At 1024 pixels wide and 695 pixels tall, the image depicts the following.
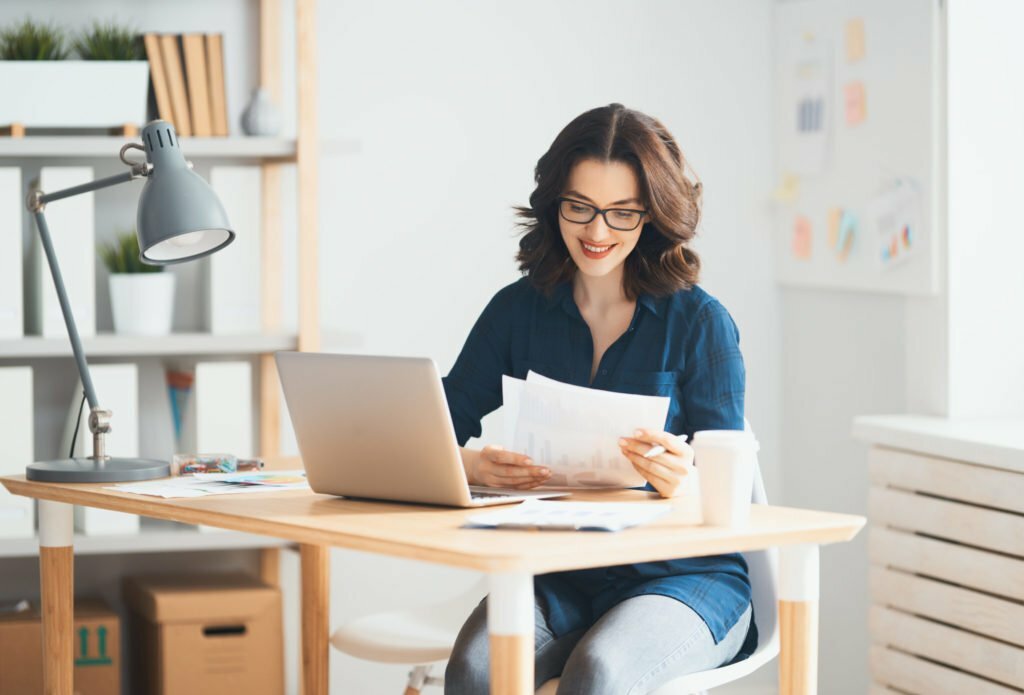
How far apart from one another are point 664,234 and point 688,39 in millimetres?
1505

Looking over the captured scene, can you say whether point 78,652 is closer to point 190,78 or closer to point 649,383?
point 190,78

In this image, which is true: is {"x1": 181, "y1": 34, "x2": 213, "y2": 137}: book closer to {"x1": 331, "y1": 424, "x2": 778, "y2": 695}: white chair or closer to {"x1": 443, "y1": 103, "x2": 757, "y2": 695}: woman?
{"x1": 443, "y1": 103, "x2": 757, "y2": 695}: woman

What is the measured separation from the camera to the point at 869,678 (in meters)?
3.38

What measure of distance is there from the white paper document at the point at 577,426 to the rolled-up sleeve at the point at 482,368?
1.05ft

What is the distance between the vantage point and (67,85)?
3.02 m

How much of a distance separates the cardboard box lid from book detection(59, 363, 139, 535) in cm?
16

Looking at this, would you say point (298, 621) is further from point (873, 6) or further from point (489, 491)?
point (873, 6)

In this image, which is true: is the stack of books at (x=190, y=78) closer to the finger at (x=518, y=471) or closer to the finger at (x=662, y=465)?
the finger at (x=518, y=471)

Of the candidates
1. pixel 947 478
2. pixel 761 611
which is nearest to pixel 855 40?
pixel 947 478

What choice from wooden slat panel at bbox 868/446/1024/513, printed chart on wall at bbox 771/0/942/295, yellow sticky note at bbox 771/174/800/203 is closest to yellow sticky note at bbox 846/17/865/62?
printed chart on wall at bbox 771/0/942/295

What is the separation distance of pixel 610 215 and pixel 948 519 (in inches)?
38.7

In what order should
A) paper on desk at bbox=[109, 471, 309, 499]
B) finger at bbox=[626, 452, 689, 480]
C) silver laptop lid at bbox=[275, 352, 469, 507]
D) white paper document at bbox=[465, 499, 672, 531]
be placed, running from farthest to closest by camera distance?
paper on desk at bbox=[109, 471, 309, 499] < finger at bbox=[626, 452, 689, 480] < silver laptop lid at bbox=[275, 352, 469, 507] < white paper document at bbox=[465, 499, 672, 531]

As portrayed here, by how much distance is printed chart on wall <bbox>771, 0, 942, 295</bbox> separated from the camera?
119 inches

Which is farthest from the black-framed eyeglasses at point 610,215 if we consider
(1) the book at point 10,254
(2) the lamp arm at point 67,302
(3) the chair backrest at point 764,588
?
(1) the book at point 10,254
